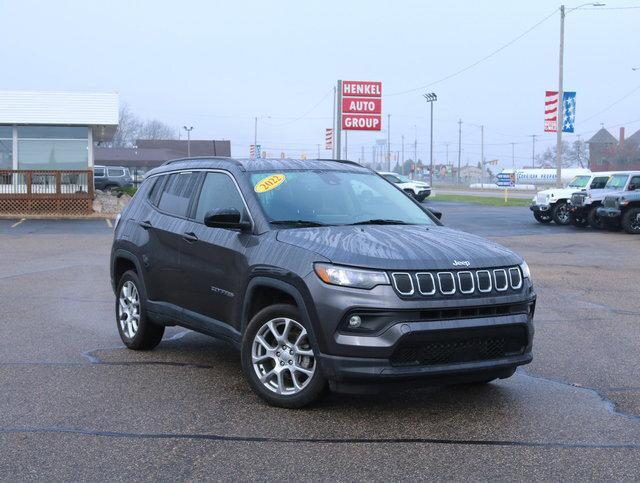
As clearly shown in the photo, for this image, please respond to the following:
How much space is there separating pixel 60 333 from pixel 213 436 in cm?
402

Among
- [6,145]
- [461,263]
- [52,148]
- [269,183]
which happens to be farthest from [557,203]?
[461,263]

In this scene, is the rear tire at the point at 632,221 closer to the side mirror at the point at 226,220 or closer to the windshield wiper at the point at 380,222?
the windshield wiper at the point at 380,222

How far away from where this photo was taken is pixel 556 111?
39281 mm

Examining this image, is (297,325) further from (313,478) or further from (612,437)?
(612,437)

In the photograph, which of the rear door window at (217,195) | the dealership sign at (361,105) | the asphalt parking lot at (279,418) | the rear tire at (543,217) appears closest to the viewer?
the asphalt parking lot at (279,418)

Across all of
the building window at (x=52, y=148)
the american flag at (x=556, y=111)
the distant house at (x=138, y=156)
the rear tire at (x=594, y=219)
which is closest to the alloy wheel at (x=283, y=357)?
the rear tire at (x=594, y=219)

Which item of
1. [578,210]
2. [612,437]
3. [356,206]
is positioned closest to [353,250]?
[356,206]

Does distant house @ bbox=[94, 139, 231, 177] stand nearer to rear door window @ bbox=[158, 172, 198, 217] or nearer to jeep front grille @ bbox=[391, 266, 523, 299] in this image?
rear door window @ bbox=[158, 172, 198, 217]

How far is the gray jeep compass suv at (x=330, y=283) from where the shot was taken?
5379 mm

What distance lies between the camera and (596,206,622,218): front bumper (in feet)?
81.1

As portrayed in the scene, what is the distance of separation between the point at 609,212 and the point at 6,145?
23.0m

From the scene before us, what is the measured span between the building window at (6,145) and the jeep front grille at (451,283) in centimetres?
3135

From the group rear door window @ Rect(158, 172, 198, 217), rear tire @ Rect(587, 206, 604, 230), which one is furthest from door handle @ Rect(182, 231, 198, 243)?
rear tire @ Rect(587, 206, 604, 230)

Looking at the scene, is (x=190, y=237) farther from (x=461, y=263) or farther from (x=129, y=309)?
(x=461, y=263)
